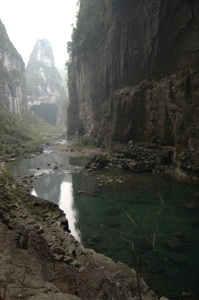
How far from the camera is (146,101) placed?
29453 millimetres

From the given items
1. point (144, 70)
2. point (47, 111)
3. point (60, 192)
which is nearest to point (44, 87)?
point (47, 111)

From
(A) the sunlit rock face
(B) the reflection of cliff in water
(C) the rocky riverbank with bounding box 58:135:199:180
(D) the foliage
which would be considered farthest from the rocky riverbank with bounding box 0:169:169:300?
(A) the sunlit rock face

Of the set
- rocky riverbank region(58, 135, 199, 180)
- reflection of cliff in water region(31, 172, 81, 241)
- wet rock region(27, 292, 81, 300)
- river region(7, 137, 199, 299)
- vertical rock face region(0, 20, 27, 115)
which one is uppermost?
vertical rock face region(0, 20, 27, 115)

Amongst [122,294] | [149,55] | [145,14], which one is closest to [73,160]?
[149,55]

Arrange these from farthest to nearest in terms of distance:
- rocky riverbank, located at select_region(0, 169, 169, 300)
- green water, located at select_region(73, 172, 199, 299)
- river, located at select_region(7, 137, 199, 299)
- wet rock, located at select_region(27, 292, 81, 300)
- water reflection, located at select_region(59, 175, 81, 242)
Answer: water reflection, located at select_region(59, 175, 81, 242), river, located at select_region(7, 137, 199, 299), green water, located at select_region(73, 172, 199, 299), rocky riverbank, located at select_region(0, 169, 169, 300), wet rock, located at select_region(27, 292, 81, 300)

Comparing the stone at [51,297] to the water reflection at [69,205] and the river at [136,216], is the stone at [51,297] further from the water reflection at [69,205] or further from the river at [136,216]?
the water reflection at [69,205]

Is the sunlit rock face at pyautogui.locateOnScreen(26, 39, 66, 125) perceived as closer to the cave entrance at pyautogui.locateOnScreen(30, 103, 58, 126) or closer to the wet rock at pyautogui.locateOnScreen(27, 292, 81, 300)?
the cave entrance at pyautogui.locateOnScreen(30, 103, 58, 126)

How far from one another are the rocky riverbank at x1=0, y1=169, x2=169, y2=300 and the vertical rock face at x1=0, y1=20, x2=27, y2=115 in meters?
65.1

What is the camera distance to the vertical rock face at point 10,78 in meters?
70.2

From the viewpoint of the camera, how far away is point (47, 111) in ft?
413

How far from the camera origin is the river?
8.10 m

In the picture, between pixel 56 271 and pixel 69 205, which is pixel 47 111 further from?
pixel 56 271

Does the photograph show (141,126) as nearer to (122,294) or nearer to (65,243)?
(65,243)

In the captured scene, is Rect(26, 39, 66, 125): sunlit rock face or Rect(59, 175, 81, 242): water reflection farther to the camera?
Rect(26, 39, 66, 125): sunlit rock face
